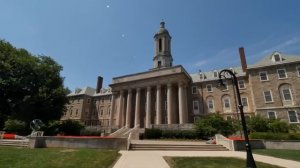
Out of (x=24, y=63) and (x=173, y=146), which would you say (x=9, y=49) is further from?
(x=173, y=146)

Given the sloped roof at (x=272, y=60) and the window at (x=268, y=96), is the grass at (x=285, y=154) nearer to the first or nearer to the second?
the window at (x=268, y=96)

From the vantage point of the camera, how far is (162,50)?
55.1 meters

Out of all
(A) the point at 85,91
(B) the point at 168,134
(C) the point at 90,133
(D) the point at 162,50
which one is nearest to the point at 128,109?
(C) the point at 90,133

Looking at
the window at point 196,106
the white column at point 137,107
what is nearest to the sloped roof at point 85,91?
the white column at point 137,107

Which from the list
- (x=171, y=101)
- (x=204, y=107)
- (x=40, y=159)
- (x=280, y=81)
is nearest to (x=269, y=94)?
(x=280, y=81)

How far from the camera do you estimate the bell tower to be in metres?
53.8

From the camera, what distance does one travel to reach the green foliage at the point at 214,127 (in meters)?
27.1

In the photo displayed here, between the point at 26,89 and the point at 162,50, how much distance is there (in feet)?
120

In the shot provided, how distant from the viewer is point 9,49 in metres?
36.8

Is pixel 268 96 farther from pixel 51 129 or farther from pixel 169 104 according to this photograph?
pixel 51 129

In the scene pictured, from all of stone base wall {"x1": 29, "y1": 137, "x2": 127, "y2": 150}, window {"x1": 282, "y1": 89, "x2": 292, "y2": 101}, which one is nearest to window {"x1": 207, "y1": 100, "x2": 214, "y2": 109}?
window {"x1": 282, "y1": 89, "x2": 292, "y2": 101}

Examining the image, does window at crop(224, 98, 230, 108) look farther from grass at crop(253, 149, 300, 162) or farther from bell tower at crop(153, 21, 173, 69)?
grass at crop(253, 149, 300, 162)

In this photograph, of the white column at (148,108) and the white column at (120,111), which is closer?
the white column at (148,108)

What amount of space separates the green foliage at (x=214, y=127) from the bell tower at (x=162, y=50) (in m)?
27.5
